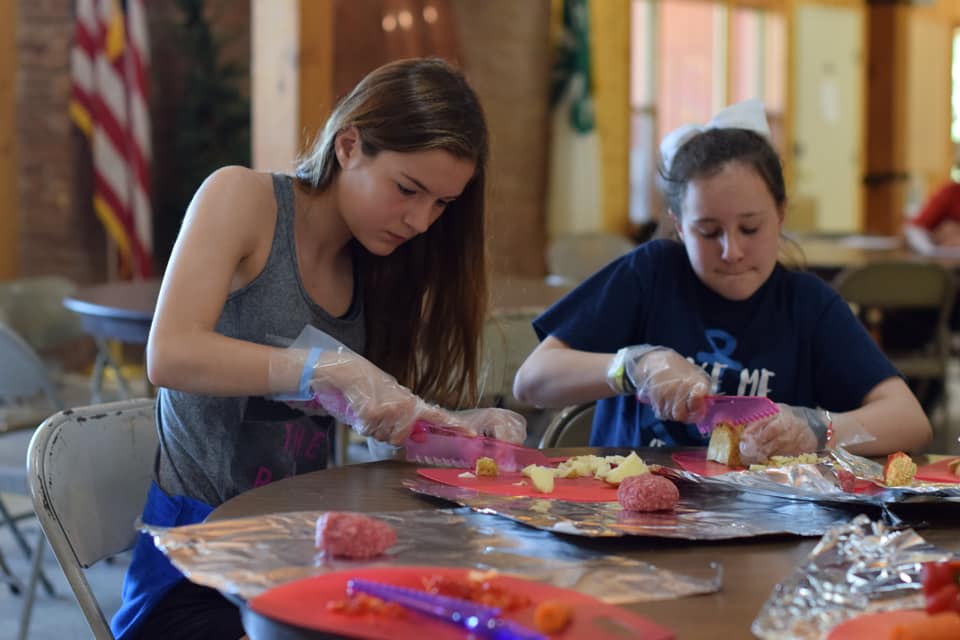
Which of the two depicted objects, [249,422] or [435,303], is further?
[435,303]

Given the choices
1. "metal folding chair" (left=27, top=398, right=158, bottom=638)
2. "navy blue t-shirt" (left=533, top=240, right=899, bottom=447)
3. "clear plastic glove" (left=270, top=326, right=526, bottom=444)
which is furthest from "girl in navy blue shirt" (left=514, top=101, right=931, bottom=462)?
Result: "metal folding chair" (left=27, top=398, right=158, bottom=638)

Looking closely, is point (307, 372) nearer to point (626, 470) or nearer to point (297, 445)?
point (297, 445)

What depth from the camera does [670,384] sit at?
1.60m

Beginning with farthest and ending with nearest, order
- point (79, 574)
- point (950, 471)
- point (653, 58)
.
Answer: point (653, 58), point (950, 471), point (79, 574)

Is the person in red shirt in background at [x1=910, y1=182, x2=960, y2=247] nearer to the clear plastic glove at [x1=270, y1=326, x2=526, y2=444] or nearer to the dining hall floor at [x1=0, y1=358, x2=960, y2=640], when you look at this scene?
the dining hall floor at [x1=0, y1=358, x2=960, y2=640]

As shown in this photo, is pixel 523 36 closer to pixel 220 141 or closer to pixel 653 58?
pixel 653 58

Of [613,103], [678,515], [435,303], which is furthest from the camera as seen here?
[613,103]

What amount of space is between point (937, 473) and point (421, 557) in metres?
0.78

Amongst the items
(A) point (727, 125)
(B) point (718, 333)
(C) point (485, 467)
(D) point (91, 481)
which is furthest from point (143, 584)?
(A) point (727, 125)

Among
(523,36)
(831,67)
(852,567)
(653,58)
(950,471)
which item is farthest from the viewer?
(831,67)

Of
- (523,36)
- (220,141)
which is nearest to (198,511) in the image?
(220,141)

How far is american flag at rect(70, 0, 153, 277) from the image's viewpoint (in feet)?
17.8

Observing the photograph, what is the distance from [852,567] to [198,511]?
844mm

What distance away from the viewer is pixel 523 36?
23.0ft
